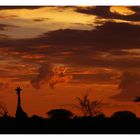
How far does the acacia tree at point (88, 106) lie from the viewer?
2967 mm

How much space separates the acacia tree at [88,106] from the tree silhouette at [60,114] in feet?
0.31

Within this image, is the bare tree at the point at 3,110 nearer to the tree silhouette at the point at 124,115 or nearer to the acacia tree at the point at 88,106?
the acacia tree at the point at 88,106

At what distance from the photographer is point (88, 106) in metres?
2.97

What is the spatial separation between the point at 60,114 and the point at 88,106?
0.20m

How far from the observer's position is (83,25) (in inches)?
120

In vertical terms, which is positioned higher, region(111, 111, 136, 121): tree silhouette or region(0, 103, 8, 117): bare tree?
region(0, 103, 8, 117): bare tree

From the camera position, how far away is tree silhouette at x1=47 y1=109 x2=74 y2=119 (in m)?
2.97

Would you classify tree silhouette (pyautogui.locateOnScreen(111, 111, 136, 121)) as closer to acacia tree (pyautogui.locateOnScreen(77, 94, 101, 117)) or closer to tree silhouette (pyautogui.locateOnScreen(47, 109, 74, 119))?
acacia tree (pyautogui.locateOnScreen(77, 94, 101, 117))

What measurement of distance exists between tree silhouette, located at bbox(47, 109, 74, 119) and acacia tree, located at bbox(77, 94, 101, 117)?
94 millimetres

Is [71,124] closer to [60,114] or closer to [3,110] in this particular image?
[60,114]

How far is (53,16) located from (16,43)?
1.07ft

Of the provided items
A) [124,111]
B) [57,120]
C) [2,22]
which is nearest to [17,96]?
[57,120]

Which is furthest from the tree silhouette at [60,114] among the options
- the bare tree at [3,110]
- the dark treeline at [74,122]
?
the bare tree at [3,110]

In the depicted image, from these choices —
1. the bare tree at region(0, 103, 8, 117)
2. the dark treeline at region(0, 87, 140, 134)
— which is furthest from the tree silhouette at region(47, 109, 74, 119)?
the bare tree at region(0, 103, 8, 117)
